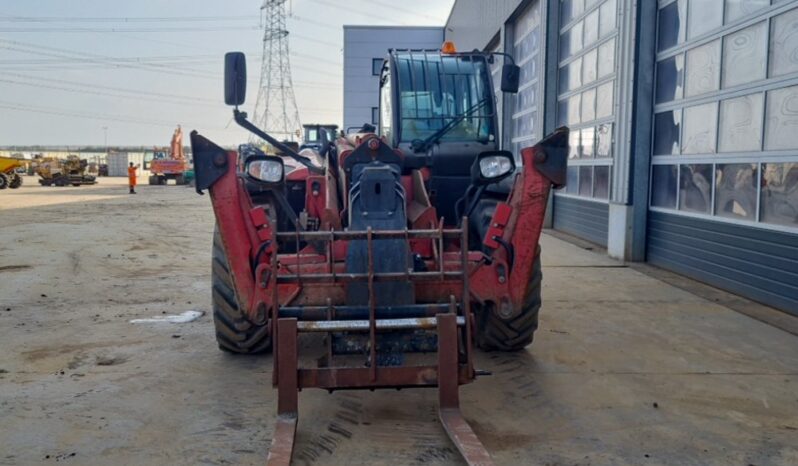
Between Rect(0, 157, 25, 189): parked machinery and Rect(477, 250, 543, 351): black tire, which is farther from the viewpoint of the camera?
Rect(0, 157, 25, 189): parked machinery

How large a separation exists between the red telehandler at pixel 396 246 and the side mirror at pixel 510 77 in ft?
0.04

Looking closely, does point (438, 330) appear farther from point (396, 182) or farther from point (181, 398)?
point (181, 398)

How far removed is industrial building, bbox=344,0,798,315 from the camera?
7.72 meters

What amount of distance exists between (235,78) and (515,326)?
2829 millimetres

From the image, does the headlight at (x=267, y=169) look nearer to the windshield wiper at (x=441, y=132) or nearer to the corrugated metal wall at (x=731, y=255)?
the windshield wiper at (x=441, y=132)

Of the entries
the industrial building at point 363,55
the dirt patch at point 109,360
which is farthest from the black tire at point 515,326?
the industrial building at point 363,55

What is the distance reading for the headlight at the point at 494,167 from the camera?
555 centimetres

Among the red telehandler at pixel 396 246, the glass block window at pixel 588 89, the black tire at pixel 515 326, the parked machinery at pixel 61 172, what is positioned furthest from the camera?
the parked machinery at pixel 61 172

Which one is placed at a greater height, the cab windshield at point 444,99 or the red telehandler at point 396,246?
the cab windshield at point 444,99

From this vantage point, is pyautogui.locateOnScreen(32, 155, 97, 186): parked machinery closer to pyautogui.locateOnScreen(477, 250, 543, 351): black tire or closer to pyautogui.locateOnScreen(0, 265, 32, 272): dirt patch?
pyautogui.locateOnScreen(0, 265, 32, 272): dirt patch

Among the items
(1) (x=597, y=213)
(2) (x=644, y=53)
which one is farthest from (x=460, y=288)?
(1) (x=597, y=213)

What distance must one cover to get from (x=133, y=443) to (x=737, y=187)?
7.34 metres

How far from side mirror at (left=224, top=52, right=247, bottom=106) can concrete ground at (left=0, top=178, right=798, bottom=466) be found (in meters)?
2.05

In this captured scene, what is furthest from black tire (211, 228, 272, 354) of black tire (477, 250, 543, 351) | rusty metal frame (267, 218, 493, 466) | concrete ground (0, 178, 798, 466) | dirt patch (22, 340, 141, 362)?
black tire (477, 250, 543, 351)
